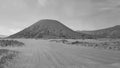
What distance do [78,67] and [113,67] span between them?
203 cm

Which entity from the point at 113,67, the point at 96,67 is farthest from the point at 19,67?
the point at 113,67

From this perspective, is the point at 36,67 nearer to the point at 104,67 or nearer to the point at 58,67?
the point at 58,67

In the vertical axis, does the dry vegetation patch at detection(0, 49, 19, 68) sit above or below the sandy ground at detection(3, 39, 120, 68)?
above

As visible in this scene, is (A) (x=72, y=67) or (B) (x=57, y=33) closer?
(A) (x=72, y=67)

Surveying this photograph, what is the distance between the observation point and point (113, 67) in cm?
736

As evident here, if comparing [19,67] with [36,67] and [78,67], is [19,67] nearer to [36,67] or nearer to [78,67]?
[36,67]

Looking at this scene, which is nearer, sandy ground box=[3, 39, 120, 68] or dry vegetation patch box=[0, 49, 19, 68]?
sandy ground box=[3, 39, 120, 68]

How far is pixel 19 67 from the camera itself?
7.51 meters

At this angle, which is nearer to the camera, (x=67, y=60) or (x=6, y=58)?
(x=67, y=60)

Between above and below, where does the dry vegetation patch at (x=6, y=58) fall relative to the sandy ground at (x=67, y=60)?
above

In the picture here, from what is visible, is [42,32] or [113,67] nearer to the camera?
[113,67]

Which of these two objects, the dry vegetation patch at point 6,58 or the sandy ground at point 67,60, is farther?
the dry vegetation patch at point 6,58

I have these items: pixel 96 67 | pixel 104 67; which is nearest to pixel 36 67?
pixel 96 67

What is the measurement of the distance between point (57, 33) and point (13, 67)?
191m
